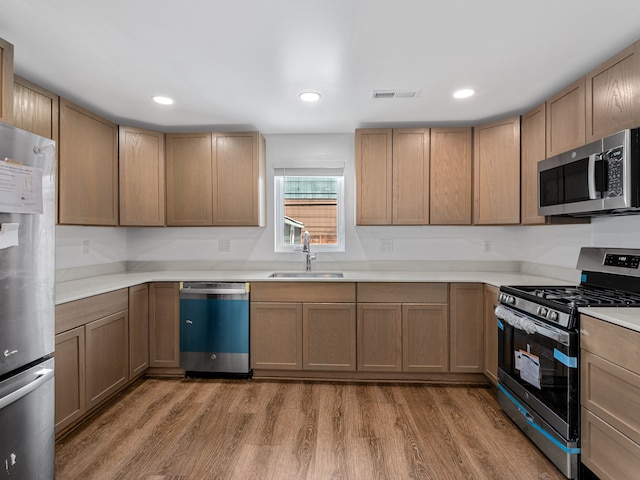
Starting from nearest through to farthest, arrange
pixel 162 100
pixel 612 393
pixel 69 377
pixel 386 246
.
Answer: pixel 612 393 → pixel 69 377 → pixel 162 100 → pixel 386 246

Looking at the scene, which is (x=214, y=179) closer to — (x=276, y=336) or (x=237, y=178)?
(x=237, y=178)

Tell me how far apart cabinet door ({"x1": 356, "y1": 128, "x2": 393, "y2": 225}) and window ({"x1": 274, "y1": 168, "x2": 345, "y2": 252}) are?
41 cm

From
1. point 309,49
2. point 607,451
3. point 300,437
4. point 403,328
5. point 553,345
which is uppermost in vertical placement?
point 309,49

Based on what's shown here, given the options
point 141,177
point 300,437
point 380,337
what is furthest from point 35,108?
point 380,337

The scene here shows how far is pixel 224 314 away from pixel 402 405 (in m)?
1.61

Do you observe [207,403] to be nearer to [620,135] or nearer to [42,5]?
[42,5]

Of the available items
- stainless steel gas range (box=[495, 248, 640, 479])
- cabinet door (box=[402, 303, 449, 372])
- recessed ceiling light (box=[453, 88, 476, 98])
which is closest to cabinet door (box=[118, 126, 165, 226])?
cabinet door (box=[402, 303, 449, 372])

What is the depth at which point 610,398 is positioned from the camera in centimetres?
156

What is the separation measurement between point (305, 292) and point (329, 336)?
430 millimetres

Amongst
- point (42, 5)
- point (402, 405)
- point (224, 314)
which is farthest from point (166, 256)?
point (402, 405)

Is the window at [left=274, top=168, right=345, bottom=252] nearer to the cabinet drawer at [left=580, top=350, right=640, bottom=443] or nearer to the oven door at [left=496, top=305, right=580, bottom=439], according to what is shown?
the oven door at [left=496, top=305, right=580, bottom=439]

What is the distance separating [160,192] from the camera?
10.6 feet

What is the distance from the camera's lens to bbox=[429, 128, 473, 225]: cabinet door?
10.2 ft

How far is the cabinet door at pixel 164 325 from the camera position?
297 cm
